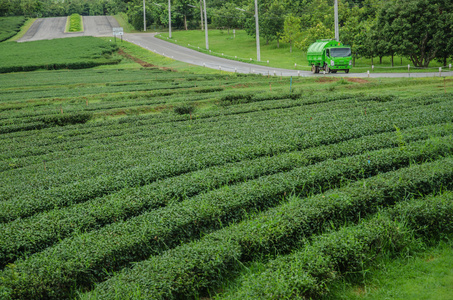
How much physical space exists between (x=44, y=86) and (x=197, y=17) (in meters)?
69.8

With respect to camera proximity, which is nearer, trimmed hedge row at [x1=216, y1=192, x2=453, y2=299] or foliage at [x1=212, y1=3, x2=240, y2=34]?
trimmed hedge row at [x1=216, y1=192, x2=453, y2=299]

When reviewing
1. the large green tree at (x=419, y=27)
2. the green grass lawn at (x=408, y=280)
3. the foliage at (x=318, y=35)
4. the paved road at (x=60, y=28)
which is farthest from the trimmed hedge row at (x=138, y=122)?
the paved road at (x=60, y=28)

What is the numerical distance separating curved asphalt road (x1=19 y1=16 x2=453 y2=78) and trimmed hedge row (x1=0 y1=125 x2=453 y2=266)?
25474mm

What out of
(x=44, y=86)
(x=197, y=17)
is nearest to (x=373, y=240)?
(x=44, y=86)

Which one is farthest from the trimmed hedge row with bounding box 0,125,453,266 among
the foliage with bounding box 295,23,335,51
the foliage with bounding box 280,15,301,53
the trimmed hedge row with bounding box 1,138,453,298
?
the foliage with bounding box 280,15,301,53

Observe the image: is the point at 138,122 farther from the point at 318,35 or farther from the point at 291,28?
the point at 291,28

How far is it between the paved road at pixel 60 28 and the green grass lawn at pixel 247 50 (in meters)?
22.2

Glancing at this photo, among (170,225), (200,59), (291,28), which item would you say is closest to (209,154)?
(170,225)

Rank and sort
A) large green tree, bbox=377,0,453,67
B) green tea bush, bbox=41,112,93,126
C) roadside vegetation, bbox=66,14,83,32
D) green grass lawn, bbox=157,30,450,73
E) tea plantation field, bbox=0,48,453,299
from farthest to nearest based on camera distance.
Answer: roadside vegetation, bbox=66,14,83,32 < green grass lawn, bbox=157,30,450,73 < large green tree, bbox=377,0,453,67 < green tea bush, bbox=41,112,93,126 < tea plantation field, bbox=0,48,453,299

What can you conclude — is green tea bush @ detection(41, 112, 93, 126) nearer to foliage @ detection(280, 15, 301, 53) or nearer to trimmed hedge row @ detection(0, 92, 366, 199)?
trimmed hedge row @ detection(0, 92, 366, 199)

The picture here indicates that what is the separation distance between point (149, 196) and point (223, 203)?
222 centimetres

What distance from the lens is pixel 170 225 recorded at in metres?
8.89

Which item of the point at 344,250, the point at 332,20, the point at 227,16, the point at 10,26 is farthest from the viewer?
the point at 10,26

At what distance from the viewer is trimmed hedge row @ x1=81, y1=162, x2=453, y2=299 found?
281 inches
